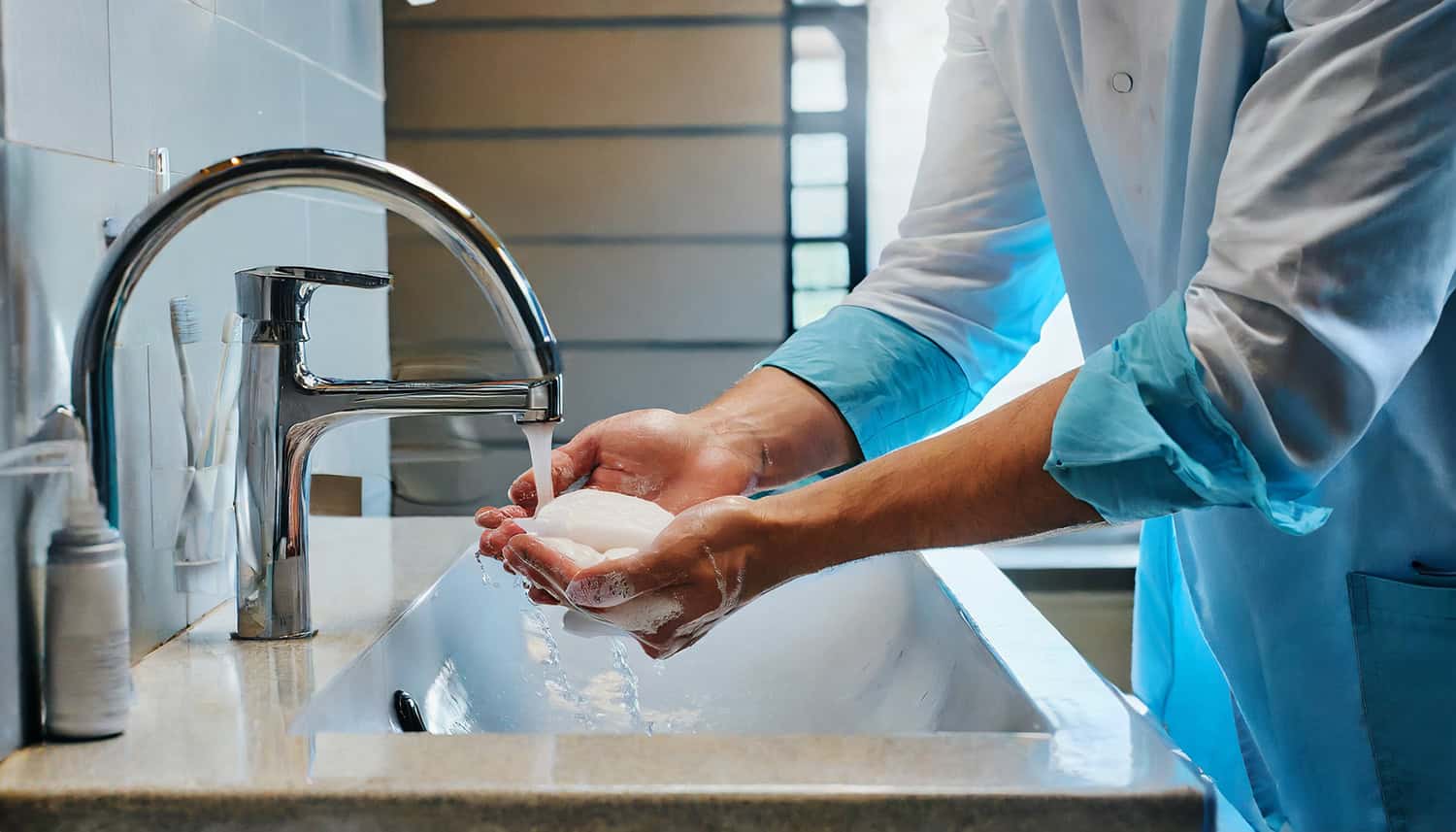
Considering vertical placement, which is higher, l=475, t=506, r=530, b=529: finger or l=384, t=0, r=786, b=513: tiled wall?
l=384, t=0, r=786, b=513: tiled wall

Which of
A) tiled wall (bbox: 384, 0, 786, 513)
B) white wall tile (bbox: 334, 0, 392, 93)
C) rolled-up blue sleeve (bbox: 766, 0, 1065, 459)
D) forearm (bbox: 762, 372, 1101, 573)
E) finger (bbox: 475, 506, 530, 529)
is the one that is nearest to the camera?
forearm (bbox: 762, 372, 1101, 573)

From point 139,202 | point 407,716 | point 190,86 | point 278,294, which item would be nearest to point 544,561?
point 407,716

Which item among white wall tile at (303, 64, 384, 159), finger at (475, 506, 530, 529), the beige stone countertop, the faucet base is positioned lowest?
the beige stone countertop

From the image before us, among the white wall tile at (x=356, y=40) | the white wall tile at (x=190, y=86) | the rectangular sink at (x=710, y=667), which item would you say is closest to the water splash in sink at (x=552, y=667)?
the rectangular sink at (x=710, y=667)

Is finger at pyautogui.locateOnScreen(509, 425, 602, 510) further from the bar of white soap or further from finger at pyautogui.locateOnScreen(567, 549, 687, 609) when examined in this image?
finger at pyautogui.locateOnScreen(567, 549, 687, 609)

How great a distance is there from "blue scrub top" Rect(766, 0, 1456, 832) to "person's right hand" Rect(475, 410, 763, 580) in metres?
0.10

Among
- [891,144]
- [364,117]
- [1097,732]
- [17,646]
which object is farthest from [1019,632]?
[891,144]

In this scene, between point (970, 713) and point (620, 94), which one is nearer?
point (970, 713)

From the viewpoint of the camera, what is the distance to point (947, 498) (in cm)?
61

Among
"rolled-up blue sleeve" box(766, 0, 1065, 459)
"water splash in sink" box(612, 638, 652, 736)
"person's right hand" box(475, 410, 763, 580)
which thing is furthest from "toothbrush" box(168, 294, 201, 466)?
"rolled-up blue sleeve" box(766, 0, 1065, 459)

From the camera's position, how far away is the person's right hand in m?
0.93

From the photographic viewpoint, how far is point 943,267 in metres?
1.02

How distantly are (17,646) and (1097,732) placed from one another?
53 centimetres

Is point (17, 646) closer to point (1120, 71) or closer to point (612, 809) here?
point (612, 809)
